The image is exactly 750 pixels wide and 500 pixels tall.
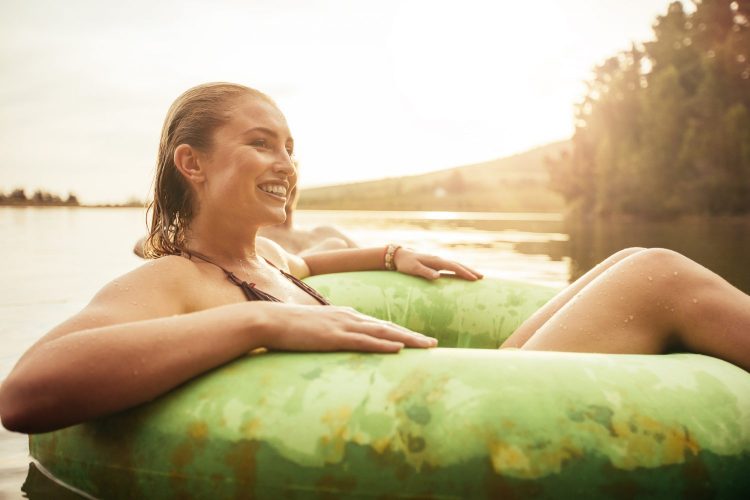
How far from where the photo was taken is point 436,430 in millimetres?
1448

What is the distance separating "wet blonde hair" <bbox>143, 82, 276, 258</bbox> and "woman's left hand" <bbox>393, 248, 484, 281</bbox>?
137 cm

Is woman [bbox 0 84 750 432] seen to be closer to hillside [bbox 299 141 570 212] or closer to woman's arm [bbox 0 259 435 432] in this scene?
woman's arm [bbox 0 259 435 432]

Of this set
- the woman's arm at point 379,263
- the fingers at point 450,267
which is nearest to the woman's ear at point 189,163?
the woman's arm at point 379,263

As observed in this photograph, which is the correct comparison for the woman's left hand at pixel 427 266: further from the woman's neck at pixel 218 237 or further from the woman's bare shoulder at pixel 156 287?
the woman's bare shoulder at pixel 156 287

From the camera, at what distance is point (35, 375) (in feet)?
4.54

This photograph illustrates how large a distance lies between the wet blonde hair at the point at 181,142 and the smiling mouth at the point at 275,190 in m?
0.20

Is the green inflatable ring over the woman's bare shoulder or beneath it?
beneath

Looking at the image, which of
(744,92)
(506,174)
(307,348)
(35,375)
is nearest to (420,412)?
(307,348)

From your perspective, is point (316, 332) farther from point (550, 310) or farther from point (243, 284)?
point (550, 310)

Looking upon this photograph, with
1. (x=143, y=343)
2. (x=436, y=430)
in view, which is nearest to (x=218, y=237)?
(x=143, y=343)

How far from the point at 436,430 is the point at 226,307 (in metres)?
0.57

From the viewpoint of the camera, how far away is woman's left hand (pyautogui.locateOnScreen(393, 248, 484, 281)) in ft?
10.6

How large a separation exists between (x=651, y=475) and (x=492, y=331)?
1712 mm

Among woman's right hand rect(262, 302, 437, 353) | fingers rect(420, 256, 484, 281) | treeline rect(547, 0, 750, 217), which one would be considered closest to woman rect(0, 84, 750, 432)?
woman's right hand rect(262, 302, 437, 353)
